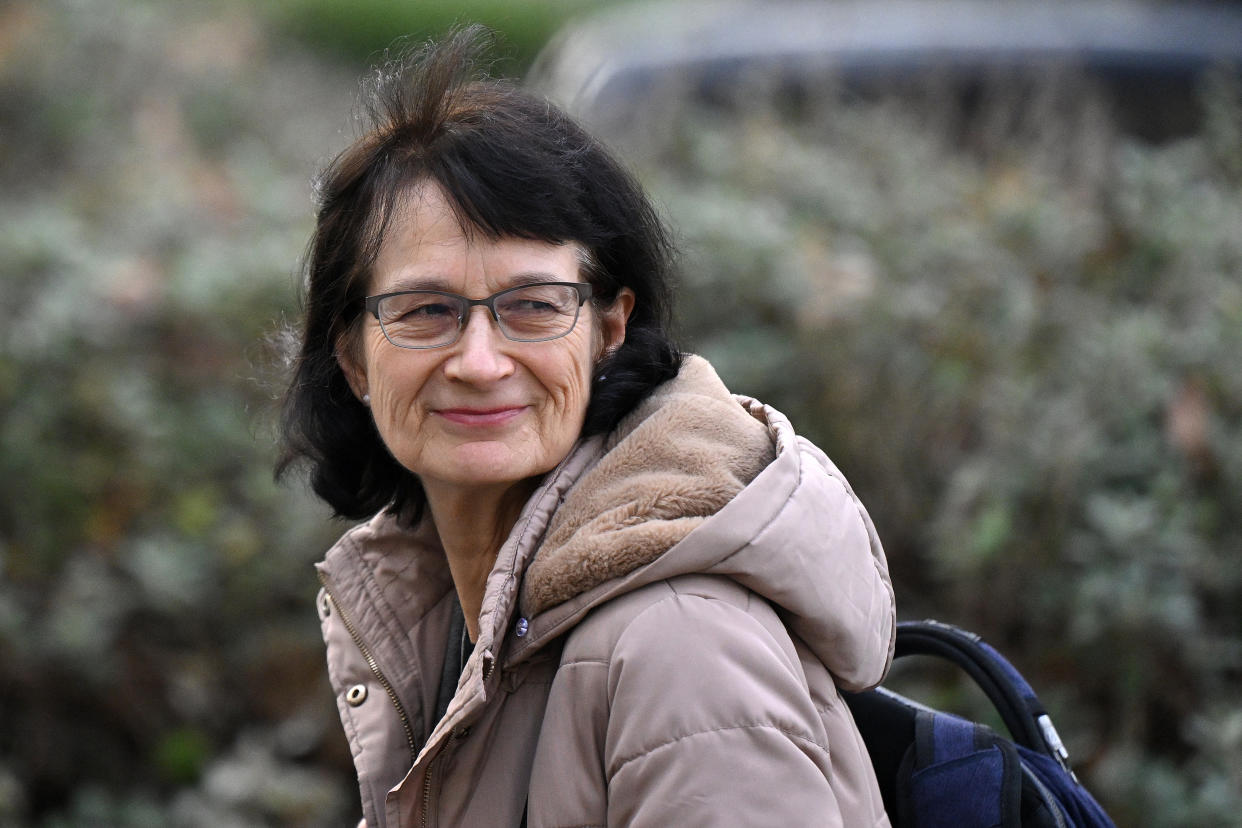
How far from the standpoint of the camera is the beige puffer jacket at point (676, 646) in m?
1.42

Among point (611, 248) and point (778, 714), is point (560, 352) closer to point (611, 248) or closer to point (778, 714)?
point (611, 248)

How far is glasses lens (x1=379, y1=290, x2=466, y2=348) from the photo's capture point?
1771 millimetres

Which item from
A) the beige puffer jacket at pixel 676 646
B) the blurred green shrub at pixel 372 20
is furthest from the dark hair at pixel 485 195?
the blurred green shrub at pixel 372 20

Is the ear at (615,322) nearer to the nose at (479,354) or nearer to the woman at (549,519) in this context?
the woman at (549,519)

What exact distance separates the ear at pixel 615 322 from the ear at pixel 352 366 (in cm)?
40

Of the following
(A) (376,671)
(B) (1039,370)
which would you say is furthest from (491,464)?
(B) (1039,370)

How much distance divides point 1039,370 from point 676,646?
9.14ft

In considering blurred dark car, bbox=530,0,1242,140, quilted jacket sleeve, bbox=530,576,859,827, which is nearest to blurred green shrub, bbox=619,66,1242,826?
blurred dark car, bbox=530,0,1242,140

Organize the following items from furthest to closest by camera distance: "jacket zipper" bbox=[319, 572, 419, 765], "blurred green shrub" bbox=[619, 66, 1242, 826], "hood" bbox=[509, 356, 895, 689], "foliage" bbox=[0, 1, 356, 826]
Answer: "foliage" bbox=[0, 1, 356, 826]
"blurred green shrub" bbox=[619, 66, 1242, 826]
"jacket zipper" bbox=[319, 572, 419, 765]
"hood" bbox=[509, 356, 895, 689]

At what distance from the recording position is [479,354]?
69.0 inches

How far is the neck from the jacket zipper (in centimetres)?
15

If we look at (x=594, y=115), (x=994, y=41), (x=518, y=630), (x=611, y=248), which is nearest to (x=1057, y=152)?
(x=994, y=41)

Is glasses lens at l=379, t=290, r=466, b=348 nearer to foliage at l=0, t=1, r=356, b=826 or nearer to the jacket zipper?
the jacket zipper

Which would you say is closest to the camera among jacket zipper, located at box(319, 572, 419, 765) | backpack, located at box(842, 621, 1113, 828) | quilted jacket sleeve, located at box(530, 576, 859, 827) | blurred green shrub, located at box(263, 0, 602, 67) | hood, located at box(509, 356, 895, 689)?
quilted jacket sleeve, located at box(530, 576, 859, 827)
